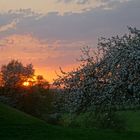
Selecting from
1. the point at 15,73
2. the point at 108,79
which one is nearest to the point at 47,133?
the point at 108,79

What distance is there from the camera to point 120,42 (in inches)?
928

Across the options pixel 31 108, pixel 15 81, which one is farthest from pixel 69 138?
pixel 15 81

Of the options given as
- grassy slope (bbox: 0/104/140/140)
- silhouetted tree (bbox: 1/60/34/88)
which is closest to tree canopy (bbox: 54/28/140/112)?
grassy slope (bbox: 0/104/140/140)

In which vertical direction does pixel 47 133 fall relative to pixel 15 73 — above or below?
below

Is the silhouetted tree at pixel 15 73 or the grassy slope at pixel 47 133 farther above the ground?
the silhouetted tree at pixel 15 73

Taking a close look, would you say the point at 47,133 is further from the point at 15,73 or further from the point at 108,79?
the point at 15,73

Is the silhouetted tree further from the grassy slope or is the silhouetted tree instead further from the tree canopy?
the tree canopy

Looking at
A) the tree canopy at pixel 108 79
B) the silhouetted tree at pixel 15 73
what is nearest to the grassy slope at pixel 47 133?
the tree canopy at pixel 108 79

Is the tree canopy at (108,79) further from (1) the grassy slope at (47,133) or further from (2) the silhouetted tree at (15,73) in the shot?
(2) the silhouetted tree at (15,73)

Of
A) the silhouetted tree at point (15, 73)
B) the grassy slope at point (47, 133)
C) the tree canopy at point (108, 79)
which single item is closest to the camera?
the tree canopy at point (108, 79)

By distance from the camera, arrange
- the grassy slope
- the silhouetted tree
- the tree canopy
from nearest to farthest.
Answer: the tree canopy
the grassy slope
the silhouetted tree

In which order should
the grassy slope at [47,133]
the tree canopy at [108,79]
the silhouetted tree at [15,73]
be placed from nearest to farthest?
the tree canopy at [108,79] → the grassy slope at [47,133] → the silhouetted tree at [15,73]

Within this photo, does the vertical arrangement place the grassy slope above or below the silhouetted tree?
below

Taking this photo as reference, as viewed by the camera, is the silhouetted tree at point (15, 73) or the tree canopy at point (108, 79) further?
the silhouetted tree at point (15, 73)
